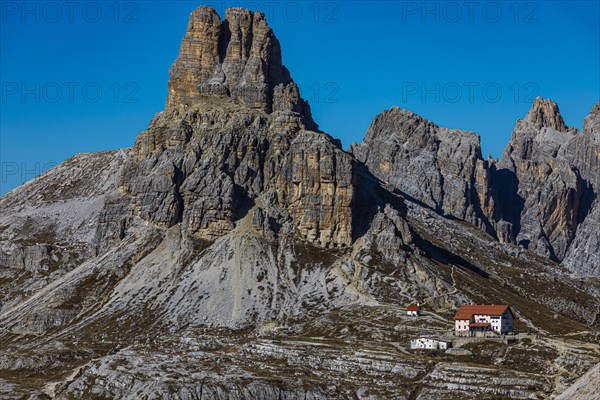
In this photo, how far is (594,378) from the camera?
172250 millimetres

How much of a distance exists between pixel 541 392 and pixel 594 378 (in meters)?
28.3

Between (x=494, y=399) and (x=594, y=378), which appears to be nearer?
(x=594, y=378)

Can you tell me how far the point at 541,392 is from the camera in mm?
199625

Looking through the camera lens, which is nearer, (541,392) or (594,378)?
(594,378)

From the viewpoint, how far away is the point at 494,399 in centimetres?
19975

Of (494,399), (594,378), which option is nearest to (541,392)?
(494,399)

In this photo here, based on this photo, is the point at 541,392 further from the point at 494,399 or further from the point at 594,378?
the point at 594,378

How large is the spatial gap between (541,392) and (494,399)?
27.9ft

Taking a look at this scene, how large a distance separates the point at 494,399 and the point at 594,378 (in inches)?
1205
